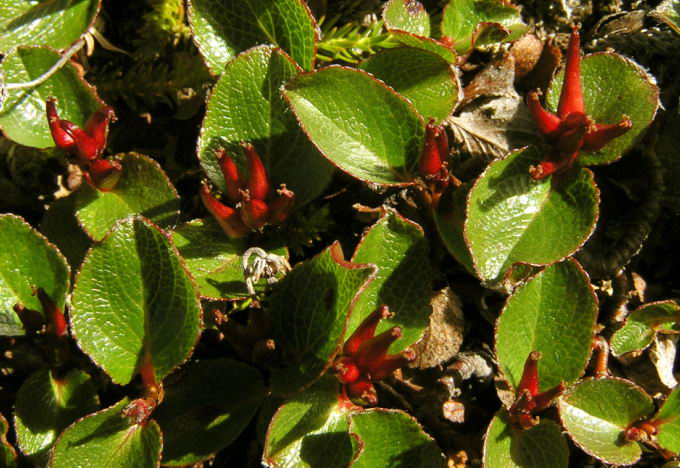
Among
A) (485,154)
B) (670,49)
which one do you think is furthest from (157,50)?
(670,49)

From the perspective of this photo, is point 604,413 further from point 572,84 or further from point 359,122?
point 359,122

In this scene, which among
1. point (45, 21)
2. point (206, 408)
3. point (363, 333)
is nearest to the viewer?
point (363, 333)

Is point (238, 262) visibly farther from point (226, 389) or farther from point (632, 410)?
point (632, 410)

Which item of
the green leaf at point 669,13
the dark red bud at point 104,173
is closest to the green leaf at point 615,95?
the green leaf at point 669,13

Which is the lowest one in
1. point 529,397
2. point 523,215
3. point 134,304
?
point 529,397

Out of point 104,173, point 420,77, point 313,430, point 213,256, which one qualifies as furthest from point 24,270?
point 420,77

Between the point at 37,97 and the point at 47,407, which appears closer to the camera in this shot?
the point at 47,407
